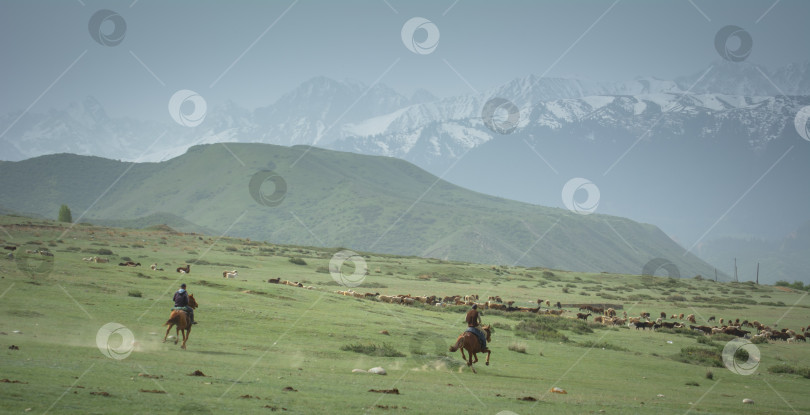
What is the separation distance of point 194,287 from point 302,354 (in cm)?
1699

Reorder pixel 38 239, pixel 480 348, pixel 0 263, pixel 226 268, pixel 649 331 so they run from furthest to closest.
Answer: pixel 38 239 < pixel 226 268 < pixel 649 331 < pixel 0 263 < pixel 480 348

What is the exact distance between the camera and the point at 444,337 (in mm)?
33094

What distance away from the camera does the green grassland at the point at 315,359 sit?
611 inches

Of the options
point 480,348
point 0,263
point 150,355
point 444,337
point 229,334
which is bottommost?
point 150,355

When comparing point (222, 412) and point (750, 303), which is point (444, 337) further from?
point (750, 303)

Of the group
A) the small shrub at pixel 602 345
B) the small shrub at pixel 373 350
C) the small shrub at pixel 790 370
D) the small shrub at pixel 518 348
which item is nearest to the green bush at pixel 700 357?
the small shrub at pixel 790 370

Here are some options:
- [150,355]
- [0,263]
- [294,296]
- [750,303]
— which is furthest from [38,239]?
[750,303]

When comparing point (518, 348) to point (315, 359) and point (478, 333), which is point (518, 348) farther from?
point (315, 359)

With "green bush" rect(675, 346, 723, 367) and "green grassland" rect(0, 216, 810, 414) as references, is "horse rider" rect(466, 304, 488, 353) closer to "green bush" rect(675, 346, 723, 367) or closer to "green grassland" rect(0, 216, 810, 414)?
"green grassland" rect(0, 216, 810, 414)

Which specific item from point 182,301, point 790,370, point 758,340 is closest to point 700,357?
point 790,370

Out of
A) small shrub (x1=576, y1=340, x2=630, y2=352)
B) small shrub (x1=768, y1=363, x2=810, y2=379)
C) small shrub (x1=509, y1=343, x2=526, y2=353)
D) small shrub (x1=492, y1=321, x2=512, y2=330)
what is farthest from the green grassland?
small shrub (x1=768, y1=363, x2=810, y2=379)

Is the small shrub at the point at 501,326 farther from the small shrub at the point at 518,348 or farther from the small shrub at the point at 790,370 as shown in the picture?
the small shrub at the point at 790,370

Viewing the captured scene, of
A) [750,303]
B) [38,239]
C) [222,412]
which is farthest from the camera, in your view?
[750,303]

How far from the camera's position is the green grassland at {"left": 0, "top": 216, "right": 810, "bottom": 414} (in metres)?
15.5
